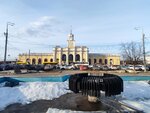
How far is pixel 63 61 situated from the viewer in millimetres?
110438

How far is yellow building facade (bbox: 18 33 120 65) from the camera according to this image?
110 m

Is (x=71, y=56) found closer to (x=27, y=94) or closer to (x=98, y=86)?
(x=27, y=94)

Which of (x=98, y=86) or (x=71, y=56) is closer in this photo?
(x=98, y=86)

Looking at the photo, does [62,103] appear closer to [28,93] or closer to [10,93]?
[28,93]

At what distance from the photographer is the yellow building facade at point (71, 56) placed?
11050cm

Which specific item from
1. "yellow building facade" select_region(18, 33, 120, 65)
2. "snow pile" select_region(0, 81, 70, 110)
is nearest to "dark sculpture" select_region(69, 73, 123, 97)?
"snow pile" select_region(0, 81, 70, 110)

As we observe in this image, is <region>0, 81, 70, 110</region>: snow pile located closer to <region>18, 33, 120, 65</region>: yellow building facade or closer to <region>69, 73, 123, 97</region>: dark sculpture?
<region>69, 73, 123, 97</region>: dark sculpture

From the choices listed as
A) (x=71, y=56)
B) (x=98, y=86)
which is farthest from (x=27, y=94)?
(x=71, y=56)

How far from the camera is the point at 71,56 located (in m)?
112

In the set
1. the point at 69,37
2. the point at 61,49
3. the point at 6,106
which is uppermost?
the point at 69,37

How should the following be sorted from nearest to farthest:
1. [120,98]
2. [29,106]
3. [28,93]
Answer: [29,106] < [120,98] < [28,93]

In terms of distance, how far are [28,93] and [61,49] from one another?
9958 cm

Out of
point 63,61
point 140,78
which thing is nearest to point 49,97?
point 140,78

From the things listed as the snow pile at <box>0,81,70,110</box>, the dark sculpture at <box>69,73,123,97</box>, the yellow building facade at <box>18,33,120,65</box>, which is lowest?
the snow pile at <box>0,81,70,110</box>
